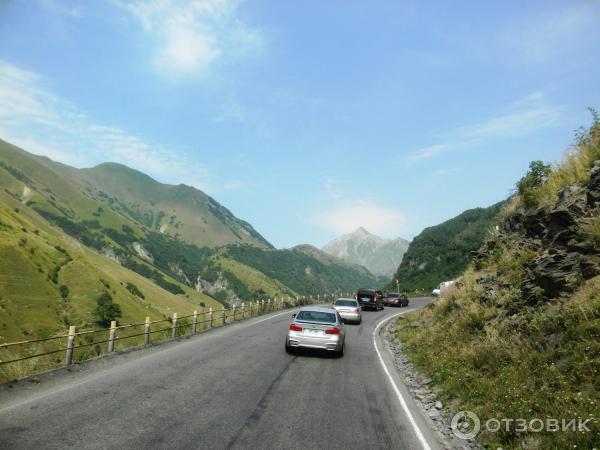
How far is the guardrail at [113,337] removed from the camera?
10336 mm

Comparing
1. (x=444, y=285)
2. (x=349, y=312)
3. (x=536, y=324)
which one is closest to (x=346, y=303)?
(x=349, y=312)

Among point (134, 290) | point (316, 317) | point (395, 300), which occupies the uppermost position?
point (316, 317)

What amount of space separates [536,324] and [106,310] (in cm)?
6526

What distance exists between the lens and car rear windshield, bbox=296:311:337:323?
1396cm

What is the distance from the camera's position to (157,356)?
12.7 meters

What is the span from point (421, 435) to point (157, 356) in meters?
8.73

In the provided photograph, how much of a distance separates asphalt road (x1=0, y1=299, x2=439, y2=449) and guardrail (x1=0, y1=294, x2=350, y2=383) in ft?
2.86

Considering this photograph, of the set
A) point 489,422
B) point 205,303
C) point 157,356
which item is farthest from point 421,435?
point 205,303

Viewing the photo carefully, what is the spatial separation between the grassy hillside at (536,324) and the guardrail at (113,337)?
9621 mm

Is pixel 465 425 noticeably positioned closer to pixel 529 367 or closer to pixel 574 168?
pixel 529 367

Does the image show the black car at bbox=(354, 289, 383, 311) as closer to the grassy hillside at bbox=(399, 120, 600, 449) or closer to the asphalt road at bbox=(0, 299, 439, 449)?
the grassy hillside at bbox=(399, 120, 600, 449)

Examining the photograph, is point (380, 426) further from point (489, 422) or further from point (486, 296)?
point (486, 296)

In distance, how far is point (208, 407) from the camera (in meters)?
7.34

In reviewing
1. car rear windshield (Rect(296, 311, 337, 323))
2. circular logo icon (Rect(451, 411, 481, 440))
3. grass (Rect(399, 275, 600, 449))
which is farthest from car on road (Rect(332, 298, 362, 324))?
circular logo icon (Rect(451, 411, 481, 440))
